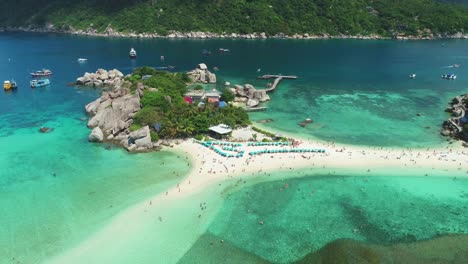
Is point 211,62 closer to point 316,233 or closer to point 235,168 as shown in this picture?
point 235,168

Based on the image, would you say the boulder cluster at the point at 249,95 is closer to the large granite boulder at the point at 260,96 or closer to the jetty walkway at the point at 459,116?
the large granite boulder at the point at 260,96

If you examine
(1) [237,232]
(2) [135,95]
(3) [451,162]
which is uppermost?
(2) [135,95]

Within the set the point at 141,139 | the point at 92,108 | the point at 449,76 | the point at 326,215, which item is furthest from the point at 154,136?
the point at 449,76

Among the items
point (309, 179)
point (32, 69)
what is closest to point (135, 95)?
point (309, 179)

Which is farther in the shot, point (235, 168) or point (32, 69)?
point (32, 69)

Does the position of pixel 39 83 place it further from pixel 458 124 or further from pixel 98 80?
pixel 458 124

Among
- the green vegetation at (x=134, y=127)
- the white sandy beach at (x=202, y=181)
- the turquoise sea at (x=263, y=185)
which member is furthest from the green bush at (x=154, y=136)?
the white sandy beach at (x=202, y=181)

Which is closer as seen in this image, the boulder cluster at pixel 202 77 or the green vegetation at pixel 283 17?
the boulder cluster at pixel 202 77
